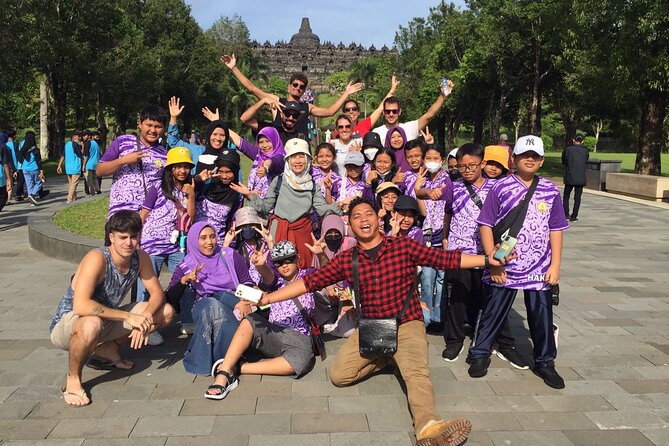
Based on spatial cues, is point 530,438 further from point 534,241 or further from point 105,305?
point 105,305

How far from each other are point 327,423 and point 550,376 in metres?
1.71

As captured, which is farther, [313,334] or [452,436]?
[313,334]

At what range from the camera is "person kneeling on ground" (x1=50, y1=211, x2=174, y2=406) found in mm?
3723

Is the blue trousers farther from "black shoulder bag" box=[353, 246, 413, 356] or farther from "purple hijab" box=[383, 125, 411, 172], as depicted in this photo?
"purple hijab" box=[383, 125, 411, 172]

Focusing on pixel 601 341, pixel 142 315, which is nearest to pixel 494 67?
pixel 601 341

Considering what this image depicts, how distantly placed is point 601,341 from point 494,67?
28.6 m

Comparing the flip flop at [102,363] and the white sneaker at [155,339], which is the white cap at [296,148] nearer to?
the white sneaker at [155,339]

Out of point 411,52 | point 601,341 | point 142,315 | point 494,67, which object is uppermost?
point 411,52

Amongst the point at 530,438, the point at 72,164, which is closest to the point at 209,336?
the point at 530,438

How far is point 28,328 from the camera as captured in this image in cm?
522

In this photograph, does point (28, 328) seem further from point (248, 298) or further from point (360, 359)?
point (360, 359)

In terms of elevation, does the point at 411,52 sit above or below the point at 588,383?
above

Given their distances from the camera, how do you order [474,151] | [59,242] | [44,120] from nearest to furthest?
[474,151], [59,242], [44,120]

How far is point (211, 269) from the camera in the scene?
455 centimetres
